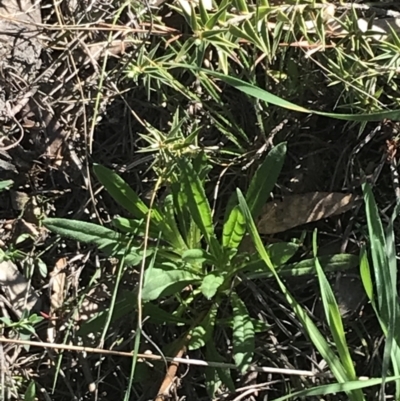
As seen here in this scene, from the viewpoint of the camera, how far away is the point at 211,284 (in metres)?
1.94

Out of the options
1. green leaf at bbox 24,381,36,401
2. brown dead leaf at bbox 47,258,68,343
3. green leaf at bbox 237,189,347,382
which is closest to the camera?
green leaf at bbox 237,189,347,382

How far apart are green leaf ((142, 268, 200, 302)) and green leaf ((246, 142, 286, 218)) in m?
0.27

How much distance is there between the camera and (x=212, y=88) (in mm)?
2033

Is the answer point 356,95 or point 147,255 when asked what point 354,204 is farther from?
point 147,255

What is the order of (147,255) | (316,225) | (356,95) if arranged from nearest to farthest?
(356,95)
(147,255)
(316,225)

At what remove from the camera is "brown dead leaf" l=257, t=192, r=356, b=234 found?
6.83 ft

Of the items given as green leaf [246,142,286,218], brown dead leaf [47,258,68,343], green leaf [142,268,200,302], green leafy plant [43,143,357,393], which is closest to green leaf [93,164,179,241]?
green leafy plant [43,143,357,393]

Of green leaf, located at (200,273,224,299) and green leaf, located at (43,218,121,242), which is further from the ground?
green leaf, located at (43,218,121,242)

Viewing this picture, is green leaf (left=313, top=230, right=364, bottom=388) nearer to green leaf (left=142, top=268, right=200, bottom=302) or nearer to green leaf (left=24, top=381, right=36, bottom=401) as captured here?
green leaf (left=142, top=268, right=200, bottom=302)

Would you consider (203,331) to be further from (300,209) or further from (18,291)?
(18,291)

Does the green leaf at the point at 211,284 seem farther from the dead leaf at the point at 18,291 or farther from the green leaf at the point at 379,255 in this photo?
the dead leaf at the point at 18,291

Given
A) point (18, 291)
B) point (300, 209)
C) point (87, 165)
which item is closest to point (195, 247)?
point (300, 209)

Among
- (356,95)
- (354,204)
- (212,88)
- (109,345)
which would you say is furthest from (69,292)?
(356,95)

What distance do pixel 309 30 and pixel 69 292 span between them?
110 centimetres
